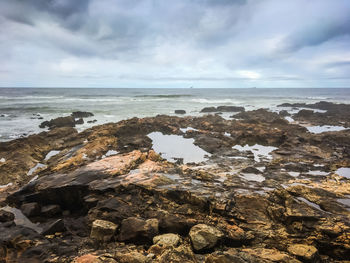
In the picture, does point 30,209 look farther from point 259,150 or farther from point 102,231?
point 259,150

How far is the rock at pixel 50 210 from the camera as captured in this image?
17.3ft

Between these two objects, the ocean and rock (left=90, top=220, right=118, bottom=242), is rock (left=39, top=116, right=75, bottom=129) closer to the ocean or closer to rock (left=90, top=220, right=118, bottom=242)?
the ocean

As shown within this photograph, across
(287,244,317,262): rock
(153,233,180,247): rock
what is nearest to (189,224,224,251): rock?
(153,233,180,247): rock

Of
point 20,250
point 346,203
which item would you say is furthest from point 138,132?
point 346,203

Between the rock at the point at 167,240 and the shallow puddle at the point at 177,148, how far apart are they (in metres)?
6.47

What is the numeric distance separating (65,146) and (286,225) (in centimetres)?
1255

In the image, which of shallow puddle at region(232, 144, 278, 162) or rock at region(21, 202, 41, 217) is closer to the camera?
rock at region(21, 202, 41, 217)

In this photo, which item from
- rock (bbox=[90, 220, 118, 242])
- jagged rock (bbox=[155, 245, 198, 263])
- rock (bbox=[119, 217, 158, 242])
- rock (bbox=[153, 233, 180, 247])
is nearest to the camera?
jagged rock (bbox=[155, 245, 198, 263])

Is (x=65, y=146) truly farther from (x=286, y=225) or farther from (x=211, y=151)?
(x=286, y=225)

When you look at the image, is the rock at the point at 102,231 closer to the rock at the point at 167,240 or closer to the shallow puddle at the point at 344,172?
the rock at the point at 167,240

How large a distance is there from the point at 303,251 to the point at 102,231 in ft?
13.1

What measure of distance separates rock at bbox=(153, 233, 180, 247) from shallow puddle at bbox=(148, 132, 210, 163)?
255 inches

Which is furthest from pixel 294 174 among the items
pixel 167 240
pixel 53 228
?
pixel 53 228

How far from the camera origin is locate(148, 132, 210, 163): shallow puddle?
432 inches
